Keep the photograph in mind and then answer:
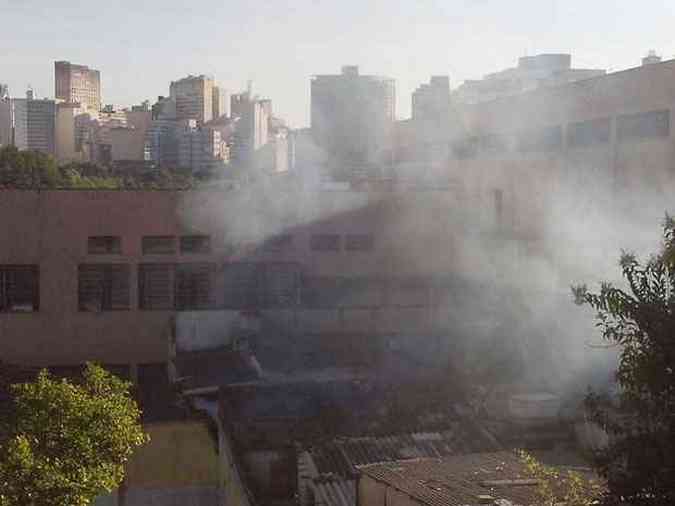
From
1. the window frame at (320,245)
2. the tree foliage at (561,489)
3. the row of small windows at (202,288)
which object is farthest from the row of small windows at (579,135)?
the tree foliage at (561,489)

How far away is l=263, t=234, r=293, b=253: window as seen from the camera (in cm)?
1466

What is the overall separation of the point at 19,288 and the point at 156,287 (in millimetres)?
2036

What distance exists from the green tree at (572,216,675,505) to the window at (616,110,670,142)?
917 centimetres

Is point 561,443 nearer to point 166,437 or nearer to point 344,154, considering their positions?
point 166,437

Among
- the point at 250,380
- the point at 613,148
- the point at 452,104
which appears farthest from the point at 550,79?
→ the point at 250,380

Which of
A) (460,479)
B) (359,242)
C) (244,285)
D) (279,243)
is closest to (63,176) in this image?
(244,285)

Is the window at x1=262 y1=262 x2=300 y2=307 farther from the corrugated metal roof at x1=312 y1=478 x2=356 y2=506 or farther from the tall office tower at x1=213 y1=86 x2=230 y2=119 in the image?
the tall office tower at x1=213 y1=86 x2=230 y2=119

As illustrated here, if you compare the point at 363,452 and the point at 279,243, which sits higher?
the point at 279,243

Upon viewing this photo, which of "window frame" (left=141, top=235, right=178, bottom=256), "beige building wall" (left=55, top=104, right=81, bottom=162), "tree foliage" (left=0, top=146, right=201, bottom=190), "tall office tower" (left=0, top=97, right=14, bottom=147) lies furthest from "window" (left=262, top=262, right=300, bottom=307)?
"tall office tower" (left=0, top=97, right=14, bottom=147)

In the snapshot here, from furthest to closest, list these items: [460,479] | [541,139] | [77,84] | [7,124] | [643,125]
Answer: [77,84]
[7,124]
[541,139]
[643,125]
[460,479]

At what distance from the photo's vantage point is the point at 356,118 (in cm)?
2283

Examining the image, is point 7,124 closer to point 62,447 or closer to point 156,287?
point 156,287

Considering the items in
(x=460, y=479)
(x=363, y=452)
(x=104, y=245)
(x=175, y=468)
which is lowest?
(x=175, y=468)

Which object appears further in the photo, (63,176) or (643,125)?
(63,176)
